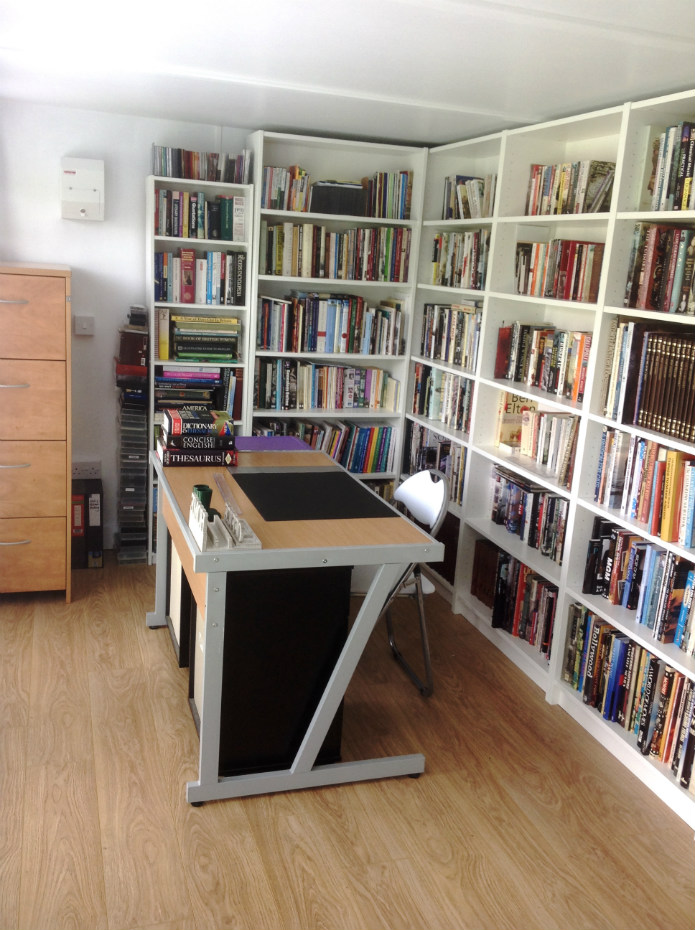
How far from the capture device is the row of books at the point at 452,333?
14.1ft

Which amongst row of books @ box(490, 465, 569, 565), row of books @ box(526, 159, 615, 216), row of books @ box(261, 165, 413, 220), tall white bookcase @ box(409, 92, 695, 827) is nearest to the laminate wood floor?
tall white bookcase @ box(409, 92, 695, 827)

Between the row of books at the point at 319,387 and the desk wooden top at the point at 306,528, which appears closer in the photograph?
the desk wooden top at the point at 306,528

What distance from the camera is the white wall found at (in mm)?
4383

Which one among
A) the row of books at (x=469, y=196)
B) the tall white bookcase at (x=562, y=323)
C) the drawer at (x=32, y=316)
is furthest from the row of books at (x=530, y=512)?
the drawer at (x=32, y=316)

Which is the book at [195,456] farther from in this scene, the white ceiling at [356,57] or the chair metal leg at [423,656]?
the white ceiling at [356,57]

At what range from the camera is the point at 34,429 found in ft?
12.9

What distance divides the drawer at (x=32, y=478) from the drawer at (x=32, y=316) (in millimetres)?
440

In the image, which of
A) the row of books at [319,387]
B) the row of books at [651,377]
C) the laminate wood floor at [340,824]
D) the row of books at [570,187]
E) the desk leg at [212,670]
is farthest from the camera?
the row of books at [319,387]

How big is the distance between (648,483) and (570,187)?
55.1 inches

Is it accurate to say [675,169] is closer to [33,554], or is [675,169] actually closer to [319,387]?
[319,387]

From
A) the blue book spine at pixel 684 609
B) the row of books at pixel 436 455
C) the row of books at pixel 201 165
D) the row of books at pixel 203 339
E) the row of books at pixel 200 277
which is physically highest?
the row of books at pixel 201 165

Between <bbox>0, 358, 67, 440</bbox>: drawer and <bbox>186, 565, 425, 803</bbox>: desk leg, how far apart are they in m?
1.82

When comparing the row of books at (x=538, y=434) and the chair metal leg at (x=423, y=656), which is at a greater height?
the row of books at (x=538, y=434)

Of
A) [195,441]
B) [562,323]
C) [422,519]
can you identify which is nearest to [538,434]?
[562,323]
